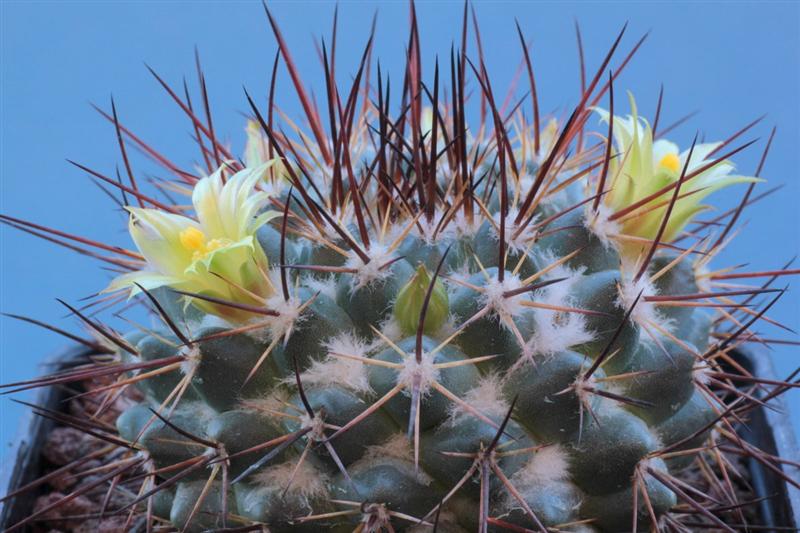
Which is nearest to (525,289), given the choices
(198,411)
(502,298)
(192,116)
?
(502,298)

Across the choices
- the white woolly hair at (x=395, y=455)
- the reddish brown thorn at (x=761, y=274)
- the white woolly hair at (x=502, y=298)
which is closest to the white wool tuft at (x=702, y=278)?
the reddish brown thorn at (x=761, y=274)

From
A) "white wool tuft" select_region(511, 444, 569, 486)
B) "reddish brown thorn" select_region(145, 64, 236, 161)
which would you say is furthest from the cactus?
"reddish brown thorn" select_region(145, 64, 236, 161)

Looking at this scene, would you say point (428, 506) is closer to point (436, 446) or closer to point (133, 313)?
point (436, 446)

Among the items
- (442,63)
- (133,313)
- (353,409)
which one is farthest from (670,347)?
(442,63)

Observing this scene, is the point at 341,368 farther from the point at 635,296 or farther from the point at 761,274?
the point at 761,274

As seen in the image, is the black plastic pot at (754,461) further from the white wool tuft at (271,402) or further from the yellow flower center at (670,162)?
the white wool tuft at (271,402)

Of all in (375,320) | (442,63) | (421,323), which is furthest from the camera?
(442,63)

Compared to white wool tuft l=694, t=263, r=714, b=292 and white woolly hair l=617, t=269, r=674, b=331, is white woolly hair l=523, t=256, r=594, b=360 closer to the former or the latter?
white woolly hair l=617, t=269, r=674, b=331
